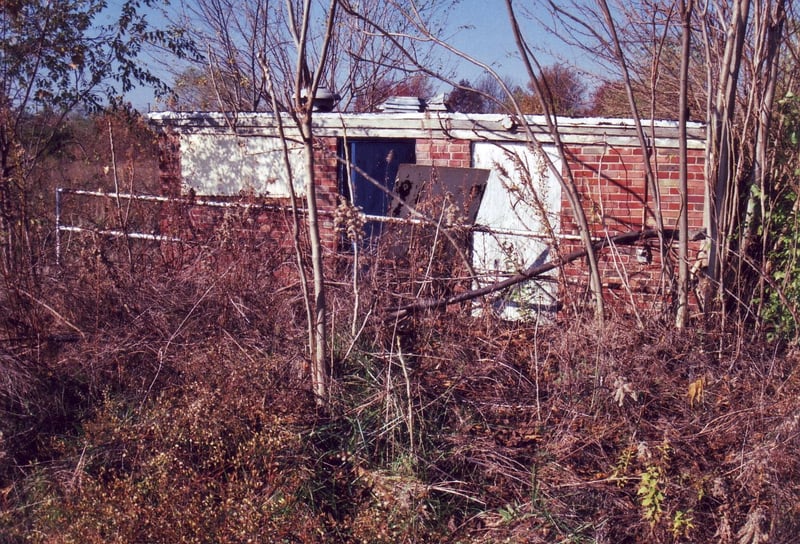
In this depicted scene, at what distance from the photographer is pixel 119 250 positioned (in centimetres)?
670

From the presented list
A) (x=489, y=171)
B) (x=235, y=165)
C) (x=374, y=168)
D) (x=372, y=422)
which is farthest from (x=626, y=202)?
(x=235, y=165)

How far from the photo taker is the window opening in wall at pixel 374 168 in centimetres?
816

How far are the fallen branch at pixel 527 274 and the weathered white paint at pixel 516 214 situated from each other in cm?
20

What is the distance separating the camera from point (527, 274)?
608cm

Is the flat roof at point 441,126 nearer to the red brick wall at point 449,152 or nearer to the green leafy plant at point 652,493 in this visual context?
the red brick wall at point 449,152

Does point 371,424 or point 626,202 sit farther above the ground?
point 626,202

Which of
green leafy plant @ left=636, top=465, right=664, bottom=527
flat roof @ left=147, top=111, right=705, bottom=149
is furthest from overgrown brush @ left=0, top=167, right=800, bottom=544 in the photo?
flat roof @ left=147, top=111, right=705, bottom=149

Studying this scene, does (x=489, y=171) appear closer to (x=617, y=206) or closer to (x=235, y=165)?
(x=617, y=206)

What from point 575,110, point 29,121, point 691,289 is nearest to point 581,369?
point 691,289

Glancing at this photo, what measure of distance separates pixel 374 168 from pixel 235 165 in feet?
5.31

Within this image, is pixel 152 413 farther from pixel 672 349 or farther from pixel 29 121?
pixel 29 121

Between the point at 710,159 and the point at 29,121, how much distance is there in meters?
7.28

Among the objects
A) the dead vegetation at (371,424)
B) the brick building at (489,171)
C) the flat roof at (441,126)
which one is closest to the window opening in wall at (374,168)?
the brick building at (489,171)

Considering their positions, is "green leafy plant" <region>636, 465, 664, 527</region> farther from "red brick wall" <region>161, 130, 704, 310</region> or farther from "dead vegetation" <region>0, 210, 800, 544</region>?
"red brick wall" <region>161, 130, 704, 310</region>
